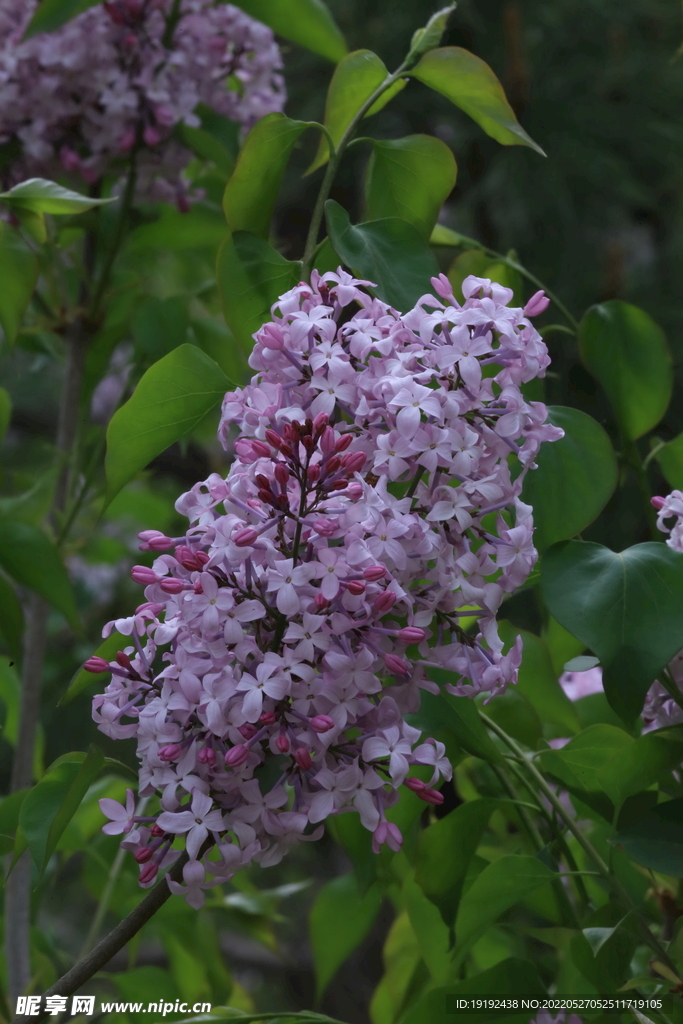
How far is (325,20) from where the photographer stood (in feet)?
1.55

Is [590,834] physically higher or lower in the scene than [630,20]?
lower

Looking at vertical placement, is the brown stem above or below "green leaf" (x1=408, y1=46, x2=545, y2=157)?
below

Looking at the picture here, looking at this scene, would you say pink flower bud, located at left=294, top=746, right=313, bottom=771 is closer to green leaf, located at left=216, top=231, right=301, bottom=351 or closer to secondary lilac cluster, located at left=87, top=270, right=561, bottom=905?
secondary lilac cluster, located at left=87, top=270, right=561, bottom=905

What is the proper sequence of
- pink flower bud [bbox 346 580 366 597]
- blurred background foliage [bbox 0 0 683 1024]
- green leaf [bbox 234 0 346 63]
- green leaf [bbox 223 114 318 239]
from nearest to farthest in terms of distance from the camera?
pink flower bud [bbox 346 580 366 597]
green leaf [bbox 223 114 318 239]
green leaf [bbox 234 0 346 63]
blurred background foliage [bbox 0 0 683 1024]

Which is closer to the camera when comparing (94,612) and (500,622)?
(500,622)

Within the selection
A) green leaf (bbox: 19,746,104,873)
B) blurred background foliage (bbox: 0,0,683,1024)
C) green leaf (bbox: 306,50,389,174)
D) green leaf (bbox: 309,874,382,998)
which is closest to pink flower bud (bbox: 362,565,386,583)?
green leaf (bbox: 19,746,104,873)

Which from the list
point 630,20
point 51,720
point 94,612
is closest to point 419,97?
point 630,20

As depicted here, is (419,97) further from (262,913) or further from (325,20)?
(262,913)

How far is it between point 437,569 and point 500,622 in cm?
12

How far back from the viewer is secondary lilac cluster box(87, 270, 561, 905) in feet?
0.85

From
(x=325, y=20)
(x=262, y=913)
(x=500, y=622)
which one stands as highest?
(x=325, y=20)

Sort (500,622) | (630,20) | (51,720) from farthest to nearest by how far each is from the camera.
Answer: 1. (630,20)
2. (51,720)
3. (500,622)

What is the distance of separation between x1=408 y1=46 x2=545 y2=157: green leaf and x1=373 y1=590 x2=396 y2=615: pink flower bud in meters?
0.18

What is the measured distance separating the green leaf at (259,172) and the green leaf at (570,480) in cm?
13
